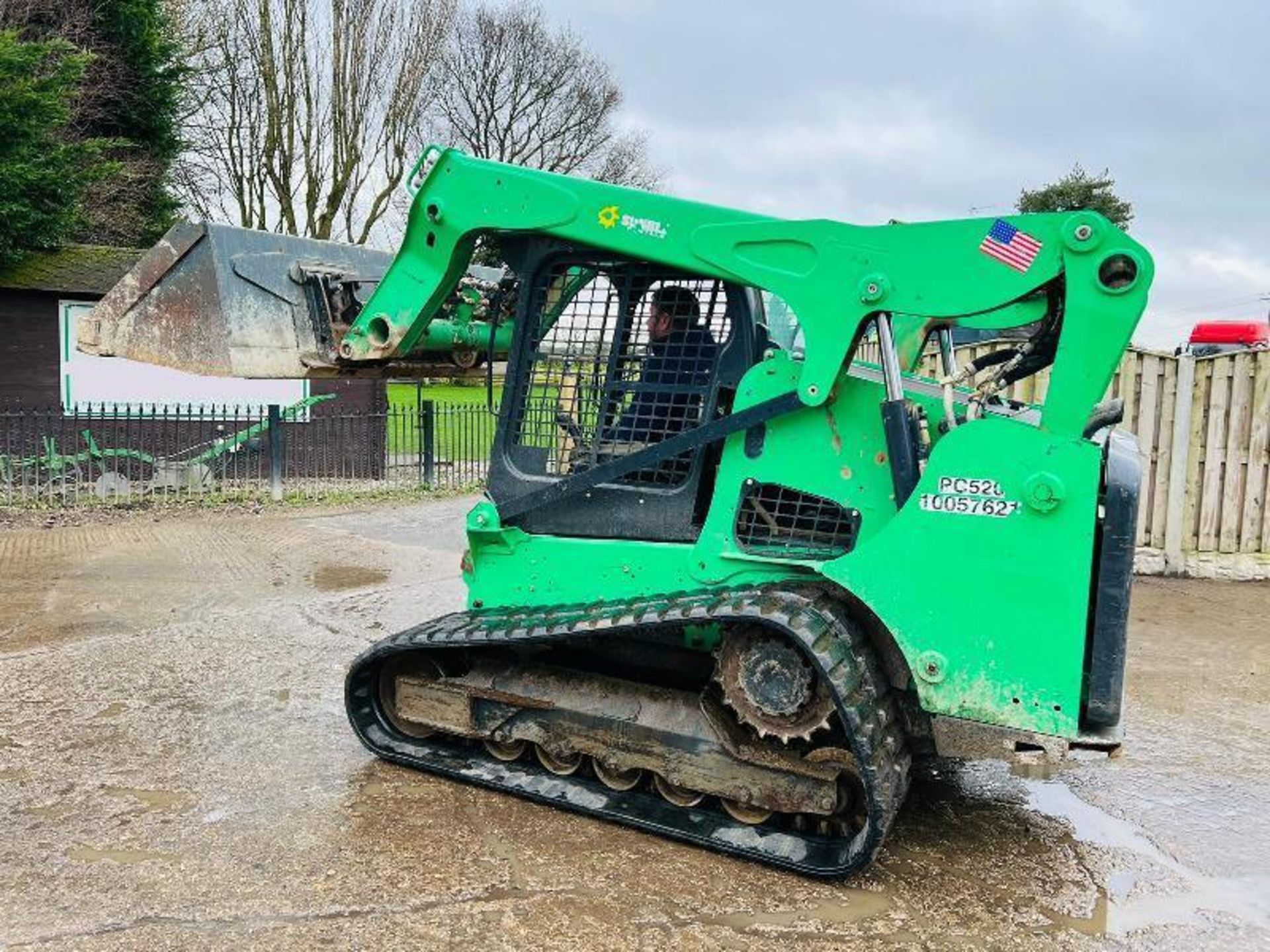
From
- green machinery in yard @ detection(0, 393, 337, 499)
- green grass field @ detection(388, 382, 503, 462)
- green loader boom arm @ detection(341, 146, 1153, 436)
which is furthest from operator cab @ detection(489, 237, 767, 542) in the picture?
green grass field @ detection(388, 382, 503, 462)

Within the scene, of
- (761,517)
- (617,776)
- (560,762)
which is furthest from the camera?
(560,762)

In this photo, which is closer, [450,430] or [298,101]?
[450,430]

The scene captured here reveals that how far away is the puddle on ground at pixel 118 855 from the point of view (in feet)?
12.0

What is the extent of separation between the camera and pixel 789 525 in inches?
160

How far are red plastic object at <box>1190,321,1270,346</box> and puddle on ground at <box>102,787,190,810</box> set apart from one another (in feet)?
57.2

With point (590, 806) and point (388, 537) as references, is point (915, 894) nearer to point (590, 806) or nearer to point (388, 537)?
point (590, 806)

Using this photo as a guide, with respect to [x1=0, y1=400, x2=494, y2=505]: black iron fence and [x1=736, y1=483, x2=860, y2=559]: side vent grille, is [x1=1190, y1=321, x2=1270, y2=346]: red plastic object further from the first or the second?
[x1=736, y1=483, x2=860, y2=559]: side vent grille

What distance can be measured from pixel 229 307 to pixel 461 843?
2643mm

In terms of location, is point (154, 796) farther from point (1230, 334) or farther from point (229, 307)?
point (1230, 334)

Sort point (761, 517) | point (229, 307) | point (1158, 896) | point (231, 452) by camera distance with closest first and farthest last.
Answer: point (1158, 896), point (761, 517), point (229, 307), point (231, 452)

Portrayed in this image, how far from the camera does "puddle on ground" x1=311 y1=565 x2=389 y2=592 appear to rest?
8133mm

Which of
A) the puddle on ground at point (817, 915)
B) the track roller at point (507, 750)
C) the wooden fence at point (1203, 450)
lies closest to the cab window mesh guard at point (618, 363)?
the track roller at point (507, 750)

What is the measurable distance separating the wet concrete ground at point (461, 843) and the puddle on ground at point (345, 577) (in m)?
1.76

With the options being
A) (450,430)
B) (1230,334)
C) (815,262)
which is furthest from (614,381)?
(1230,334)
